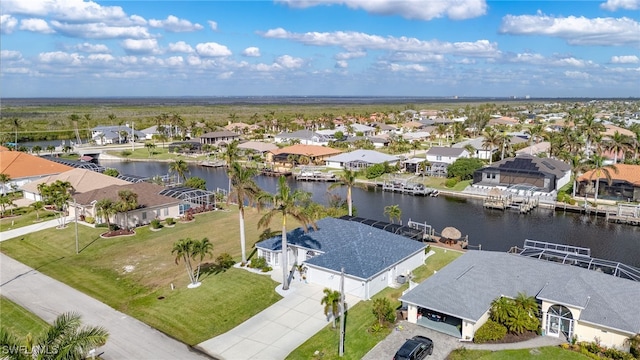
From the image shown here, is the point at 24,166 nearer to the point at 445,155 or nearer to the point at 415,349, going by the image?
the point at 415,349

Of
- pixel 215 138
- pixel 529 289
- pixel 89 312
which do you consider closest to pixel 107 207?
pixel 89 312

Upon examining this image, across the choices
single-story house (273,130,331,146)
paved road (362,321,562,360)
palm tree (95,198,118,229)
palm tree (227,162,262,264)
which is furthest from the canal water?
single-story house (273,130,331,146)

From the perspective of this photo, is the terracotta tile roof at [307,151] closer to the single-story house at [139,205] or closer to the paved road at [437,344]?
the single-story house at [139,205]

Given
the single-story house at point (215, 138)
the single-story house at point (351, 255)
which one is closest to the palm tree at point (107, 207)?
the single-story house at point (351, 255)

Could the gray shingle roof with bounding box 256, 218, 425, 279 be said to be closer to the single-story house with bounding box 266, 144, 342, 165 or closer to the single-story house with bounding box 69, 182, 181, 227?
the single-story house with bounding box 69, 182, 181, 227

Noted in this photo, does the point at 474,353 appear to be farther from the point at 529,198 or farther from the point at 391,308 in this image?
the point at 529,198

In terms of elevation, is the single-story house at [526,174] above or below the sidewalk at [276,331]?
above
